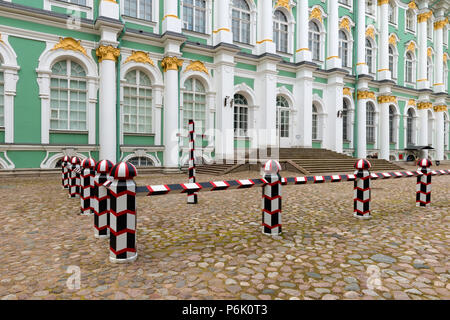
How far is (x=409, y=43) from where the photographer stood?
86.7ft

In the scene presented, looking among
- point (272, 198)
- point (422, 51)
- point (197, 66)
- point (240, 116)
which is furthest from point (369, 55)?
point (272, 198)

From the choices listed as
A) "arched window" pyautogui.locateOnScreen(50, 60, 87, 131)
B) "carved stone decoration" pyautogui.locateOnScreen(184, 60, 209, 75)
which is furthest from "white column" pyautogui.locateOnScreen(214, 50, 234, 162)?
"arched window" pyautogui.locateOnScreen(50, 60, 87, 131)

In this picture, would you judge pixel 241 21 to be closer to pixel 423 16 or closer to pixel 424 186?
pixel 424 186

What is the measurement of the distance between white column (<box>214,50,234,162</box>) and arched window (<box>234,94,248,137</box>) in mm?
1045

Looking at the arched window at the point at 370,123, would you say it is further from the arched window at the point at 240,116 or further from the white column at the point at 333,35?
the arched window at the point at 240,116

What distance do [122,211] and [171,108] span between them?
12.3 m

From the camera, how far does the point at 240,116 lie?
18.2m

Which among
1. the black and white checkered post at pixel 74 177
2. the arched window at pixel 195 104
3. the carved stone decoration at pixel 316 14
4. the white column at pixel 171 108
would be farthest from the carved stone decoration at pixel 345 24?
the black and white checkered post at pixel 74 177

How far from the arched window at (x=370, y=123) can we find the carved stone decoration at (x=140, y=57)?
61.5 ft

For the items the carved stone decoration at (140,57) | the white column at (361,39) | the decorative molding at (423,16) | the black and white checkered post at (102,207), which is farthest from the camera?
the decorative molding at (423,16)

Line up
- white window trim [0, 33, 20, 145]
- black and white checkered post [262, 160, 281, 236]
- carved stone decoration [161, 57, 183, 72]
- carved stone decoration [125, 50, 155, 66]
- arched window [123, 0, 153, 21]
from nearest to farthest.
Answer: black and white checkered post [262, 160, 281, 236]
white window trim [0, 33, 20, 145]
carved stone decoration [125, 50, 155, 66]
arched window [123, 0, 153, 21]
carved stone decoration [161, 57, 183, 72]

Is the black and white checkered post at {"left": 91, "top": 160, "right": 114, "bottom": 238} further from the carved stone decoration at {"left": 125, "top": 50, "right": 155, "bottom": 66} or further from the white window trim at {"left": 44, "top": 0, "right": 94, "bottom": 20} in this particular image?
the white window trim at {"left": 44, "top": 0, "right": 94, "bottom": 20}

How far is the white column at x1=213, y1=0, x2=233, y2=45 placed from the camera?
1645 centimetres

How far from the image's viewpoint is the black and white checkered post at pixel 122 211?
123 inches
